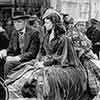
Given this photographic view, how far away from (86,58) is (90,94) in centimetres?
60

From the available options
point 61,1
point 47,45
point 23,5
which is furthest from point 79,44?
point 61,1

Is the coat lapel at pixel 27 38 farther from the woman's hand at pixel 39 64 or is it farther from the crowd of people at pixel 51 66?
the woman's hand at pixel 39 64

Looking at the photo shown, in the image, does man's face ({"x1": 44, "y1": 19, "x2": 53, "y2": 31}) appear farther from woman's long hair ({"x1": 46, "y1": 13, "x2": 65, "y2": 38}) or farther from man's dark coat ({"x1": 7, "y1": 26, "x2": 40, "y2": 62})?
man's dark coat ({"x1": 7, "y1": 26, "x2": 40, "y2": 62})

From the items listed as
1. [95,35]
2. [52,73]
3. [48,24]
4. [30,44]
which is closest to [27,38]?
[30,44]

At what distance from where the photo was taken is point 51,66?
4926mm

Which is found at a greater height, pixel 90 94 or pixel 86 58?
pixel 86 58

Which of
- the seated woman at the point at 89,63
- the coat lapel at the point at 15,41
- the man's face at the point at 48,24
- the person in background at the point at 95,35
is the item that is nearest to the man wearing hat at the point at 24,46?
the coat lapel at the point at 15,41

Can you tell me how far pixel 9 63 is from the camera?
5.30 meters

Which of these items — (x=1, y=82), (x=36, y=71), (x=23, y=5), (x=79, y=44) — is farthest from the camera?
(x=23, y=5)

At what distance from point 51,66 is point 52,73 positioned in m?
0.20

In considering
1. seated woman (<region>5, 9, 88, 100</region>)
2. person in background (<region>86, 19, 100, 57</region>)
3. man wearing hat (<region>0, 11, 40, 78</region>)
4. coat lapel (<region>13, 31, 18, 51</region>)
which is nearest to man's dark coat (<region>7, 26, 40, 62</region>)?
man wearing hat (<region>0, 11, 40, 78</region>)

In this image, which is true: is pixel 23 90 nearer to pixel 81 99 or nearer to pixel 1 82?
pixel 1 82

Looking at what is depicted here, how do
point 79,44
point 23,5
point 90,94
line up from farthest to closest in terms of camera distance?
point 23,5 → point 79,44 → point 90,94

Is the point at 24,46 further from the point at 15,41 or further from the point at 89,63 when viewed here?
the point at 89,63
